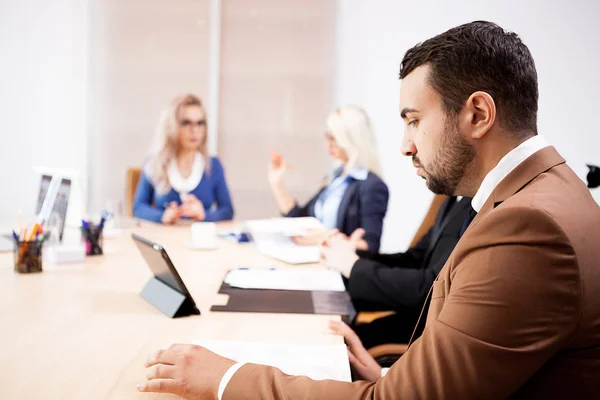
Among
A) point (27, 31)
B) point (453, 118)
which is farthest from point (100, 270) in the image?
point (27, 31)

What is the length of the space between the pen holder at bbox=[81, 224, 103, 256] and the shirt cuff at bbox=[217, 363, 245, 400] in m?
1.34

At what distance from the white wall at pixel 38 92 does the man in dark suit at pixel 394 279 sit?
341 centimetres

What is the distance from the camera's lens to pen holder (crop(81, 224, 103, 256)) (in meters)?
2.11

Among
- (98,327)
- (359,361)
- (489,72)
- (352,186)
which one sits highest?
(489,72)

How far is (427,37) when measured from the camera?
12.4ft

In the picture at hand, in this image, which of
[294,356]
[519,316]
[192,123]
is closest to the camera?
[519,316]

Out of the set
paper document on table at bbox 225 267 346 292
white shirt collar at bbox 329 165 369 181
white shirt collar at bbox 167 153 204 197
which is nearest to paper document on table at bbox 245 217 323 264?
paper document on table at bbox 225 267 346 292

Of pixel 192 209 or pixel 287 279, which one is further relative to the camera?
pixel 192 209

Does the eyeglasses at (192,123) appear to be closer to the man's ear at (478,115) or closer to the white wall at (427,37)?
the white wall at (427,37)

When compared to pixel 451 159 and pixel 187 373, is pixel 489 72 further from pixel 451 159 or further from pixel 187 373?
pixel 187 373

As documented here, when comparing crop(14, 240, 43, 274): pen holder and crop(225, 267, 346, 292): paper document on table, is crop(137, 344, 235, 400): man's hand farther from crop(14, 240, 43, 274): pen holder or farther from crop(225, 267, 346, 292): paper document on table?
crop(14, 240, 43, 274): pen holder

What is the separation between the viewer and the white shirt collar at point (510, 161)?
0.94 m

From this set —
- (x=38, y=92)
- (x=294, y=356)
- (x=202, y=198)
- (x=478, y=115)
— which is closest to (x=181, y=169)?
(x=202, y=198)

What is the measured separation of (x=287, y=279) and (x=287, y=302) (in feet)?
0.84
